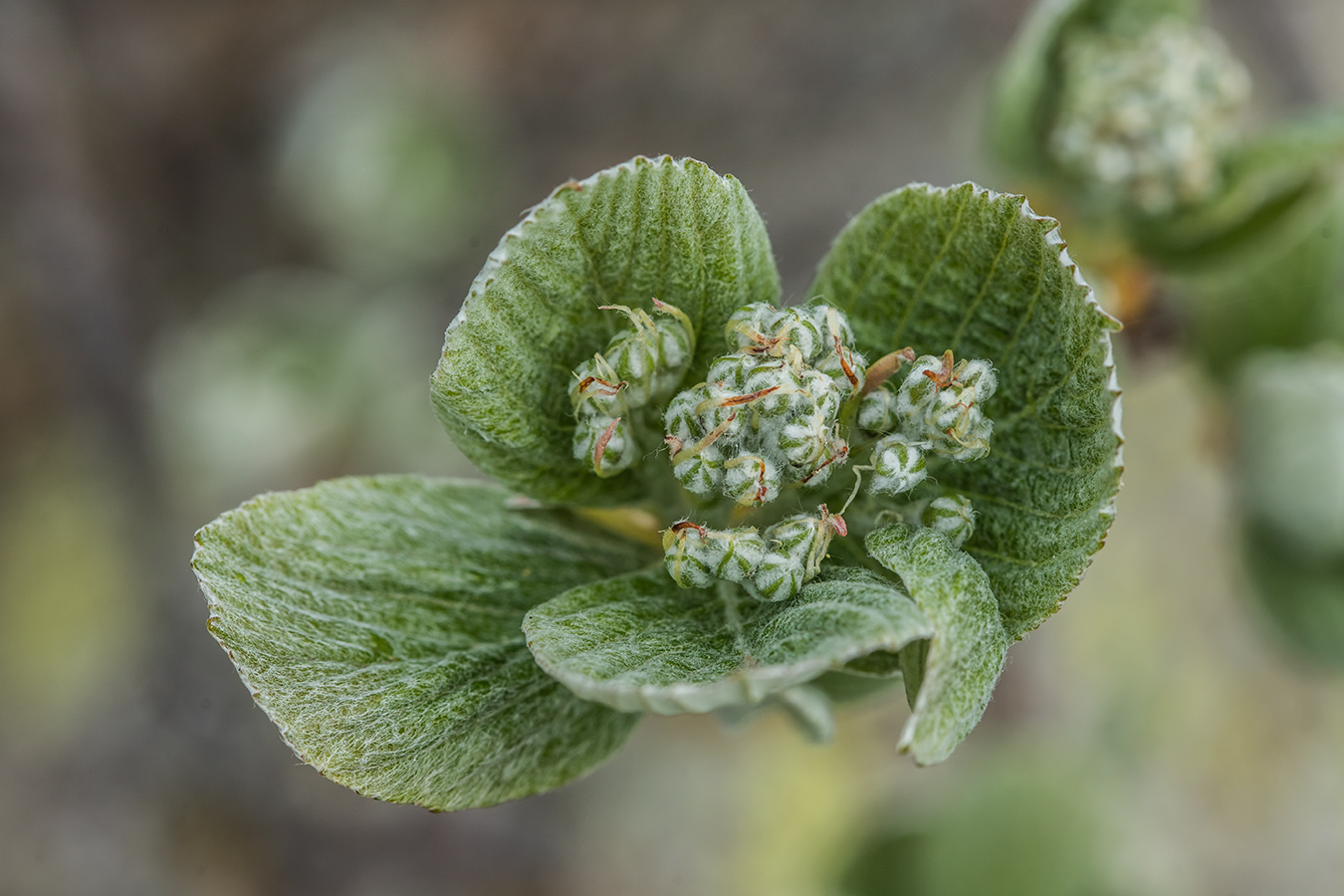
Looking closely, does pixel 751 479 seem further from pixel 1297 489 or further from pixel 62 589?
pixel 62 589

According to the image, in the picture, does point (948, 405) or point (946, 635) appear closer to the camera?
point (946, 635)

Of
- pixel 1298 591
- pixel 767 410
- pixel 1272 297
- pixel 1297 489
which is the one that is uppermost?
pixel 767 410

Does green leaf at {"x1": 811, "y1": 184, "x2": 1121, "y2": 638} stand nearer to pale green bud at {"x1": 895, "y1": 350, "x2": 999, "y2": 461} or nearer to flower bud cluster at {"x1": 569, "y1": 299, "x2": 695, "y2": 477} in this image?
pale green bud at {"x1": 895, "y1": 350, "x2": 999, "y2": 461}

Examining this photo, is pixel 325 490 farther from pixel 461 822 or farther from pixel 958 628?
pixel 461 822

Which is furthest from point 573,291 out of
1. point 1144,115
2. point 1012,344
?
point 1144,115

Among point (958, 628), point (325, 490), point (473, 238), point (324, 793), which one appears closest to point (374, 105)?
point (473, 238)

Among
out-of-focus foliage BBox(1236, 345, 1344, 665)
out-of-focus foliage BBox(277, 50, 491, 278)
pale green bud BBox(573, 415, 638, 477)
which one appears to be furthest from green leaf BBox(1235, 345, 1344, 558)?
out-of-focus foliage BBox(277, 50, 491, 278)

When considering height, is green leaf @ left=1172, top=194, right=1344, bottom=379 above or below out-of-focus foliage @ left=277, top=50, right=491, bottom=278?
below

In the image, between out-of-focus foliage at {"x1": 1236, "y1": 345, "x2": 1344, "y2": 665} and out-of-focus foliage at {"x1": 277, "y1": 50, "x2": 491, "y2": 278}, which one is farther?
out-of-focus foliage at {"x1": 277, "y1": 50, "x2": 491, "y2": 278}
